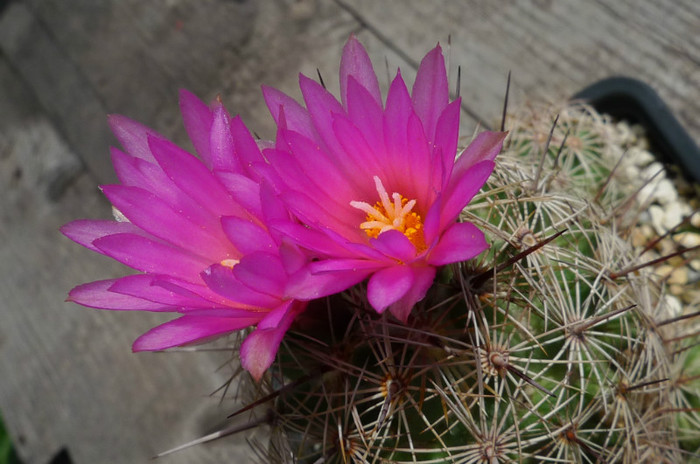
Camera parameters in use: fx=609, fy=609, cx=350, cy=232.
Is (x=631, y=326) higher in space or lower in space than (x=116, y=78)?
lower

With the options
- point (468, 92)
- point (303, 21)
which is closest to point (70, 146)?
Answer: point (303, 21)

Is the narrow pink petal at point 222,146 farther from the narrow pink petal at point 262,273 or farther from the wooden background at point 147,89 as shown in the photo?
the wooden background at point 147,89

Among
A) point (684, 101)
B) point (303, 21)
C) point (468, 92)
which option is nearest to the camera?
point (684, 101)

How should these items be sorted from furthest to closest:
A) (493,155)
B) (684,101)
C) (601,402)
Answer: (684,101), (601,402), (493,155)

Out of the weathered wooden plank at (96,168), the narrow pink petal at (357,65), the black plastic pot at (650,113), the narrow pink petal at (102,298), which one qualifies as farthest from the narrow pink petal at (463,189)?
the weathered wooden plank at (96,168)

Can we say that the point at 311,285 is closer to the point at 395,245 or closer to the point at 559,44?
the point at 395,245

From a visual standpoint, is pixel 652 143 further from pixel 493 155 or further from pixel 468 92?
pixel 493 155

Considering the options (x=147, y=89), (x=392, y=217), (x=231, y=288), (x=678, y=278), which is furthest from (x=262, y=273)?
(x=147, y=89)
